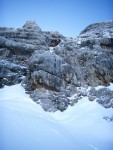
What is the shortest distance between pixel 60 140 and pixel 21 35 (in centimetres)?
2390

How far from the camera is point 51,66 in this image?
25.5 m

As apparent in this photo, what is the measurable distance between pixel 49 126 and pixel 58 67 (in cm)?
992

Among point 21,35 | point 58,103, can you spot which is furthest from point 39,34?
point 58,103

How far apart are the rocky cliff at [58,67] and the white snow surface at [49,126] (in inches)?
49.0

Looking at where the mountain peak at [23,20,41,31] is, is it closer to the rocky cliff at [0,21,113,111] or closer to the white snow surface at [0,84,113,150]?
the rocky cliff at [0,21,113,111]

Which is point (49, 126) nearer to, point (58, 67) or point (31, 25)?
point (58, 67)

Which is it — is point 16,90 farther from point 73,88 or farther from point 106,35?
point 106,35

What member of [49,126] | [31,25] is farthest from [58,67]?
[31,25]

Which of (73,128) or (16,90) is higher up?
(16,90)

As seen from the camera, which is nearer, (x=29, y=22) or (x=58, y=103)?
(x=58, y=103)

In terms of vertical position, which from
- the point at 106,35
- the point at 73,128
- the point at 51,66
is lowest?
the point at 73,128

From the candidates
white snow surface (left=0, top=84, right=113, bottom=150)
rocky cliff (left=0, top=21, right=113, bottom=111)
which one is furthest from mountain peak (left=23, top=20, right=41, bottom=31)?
white snow surface (left=0, top=84, right=113, bottom=150)

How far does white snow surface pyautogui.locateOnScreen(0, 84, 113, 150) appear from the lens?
13398 millimetres

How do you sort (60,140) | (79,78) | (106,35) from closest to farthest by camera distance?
(60,140)
(79,78)
(106,35)
